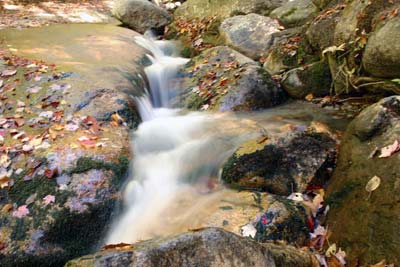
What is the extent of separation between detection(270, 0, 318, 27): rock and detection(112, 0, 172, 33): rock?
398cm

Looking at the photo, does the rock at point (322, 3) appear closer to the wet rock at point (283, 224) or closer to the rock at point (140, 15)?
the rock at point (140, 15)

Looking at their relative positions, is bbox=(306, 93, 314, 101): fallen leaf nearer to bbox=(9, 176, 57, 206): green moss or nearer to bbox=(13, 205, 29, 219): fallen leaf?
bbox=(9, 176, 57, 206): green moss

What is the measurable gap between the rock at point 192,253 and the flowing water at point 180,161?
1668 mm

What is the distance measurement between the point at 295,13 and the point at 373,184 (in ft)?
23.7

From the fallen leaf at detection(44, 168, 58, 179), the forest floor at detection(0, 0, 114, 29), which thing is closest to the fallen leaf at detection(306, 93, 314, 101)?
the fallen leaf at detection(44, 168, 58, 179)

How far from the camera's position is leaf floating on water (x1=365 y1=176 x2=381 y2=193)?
3.77 meters

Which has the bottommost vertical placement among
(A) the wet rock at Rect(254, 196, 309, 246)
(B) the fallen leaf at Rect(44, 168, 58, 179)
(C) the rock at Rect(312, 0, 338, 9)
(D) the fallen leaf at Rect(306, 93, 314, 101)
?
(B) the fallen leaf at Rect(44, 168, 58, 179)

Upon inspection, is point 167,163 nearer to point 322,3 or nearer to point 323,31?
point 323,31

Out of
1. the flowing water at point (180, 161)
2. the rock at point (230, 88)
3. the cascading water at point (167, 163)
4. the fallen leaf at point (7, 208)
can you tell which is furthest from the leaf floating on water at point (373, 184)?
the fallen leaf at point (7, 208)

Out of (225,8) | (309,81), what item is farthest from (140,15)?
(309,81)

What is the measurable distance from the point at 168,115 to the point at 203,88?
101 centimetres

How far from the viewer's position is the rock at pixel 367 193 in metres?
3.41

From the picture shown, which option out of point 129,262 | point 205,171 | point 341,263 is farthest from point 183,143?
point 129,262

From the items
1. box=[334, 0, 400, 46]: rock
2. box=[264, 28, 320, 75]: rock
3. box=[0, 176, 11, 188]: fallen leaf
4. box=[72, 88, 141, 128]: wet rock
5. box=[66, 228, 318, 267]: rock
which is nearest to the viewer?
box=[66, 228, 318, 267]: rock
